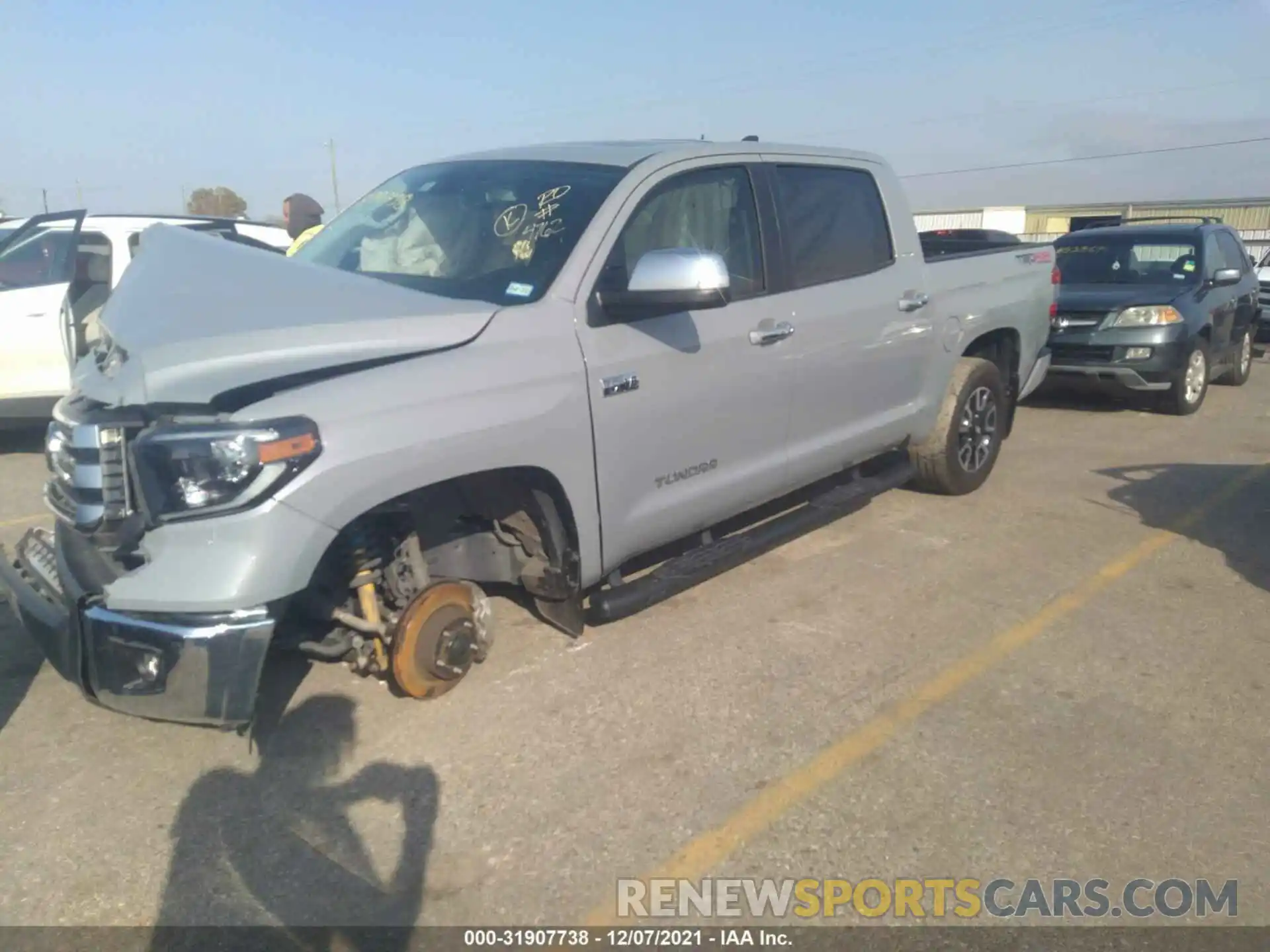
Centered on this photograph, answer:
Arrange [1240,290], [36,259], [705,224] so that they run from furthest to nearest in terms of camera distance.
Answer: [1240,290] → [36,259] → [705,224]

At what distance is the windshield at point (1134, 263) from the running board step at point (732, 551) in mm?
5554

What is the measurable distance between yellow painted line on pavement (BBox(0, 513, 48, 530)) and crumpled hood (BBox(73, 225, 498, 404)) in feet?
9.51

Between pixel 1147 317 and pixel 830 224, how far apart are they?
5329 mm

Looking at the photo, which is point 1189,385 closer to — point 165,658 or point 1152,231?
point 1152,231

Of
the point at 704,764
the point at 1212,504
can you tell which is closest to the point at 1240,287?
the point at 1212,504

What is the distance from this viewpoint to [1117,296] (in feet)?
29.6

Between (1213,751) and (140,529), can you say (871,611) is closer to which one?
(1213,751)

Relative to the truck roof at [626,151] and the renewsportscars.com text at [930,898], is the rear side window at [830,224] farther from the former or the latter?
the renewsportscars.com text at [930,898]

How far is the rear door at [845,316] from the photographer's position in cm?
451

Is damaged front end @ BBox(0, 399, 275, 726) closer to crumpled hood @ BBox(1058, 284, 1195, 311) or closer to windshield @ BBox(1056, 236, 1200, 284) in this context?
crumpled hood @ BBox(1058, 284, 1195, 311)

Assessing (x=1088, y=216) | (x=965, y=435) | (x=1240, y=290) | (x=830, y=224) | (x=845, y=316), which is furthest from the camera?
(x=1088, y=216)

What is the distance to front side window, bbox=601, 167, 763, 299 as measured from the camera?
3836 millimetres

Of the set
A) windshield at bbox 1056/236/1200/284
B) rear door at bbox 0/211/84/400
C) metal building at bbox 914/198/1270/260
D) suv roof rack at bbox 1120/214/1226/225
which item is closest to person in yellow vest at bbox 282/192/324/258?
rear door at bbox 0/211/84/400

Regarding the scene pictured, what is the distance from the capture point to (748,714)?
140 inches
